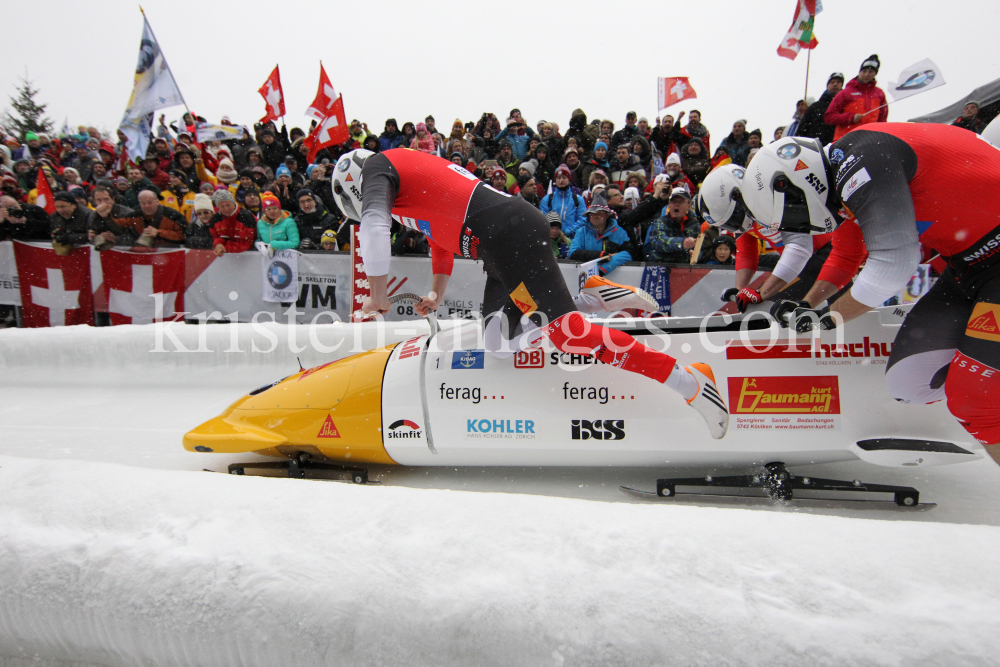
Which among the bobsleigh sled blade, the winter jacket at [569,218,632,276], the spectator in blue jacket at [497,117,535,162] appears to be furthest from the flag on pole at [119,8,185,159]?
the bobsleigh sled blade

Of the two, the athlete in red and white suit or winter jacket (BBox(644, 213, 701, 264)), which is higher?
winter jacket (BBox(644, 213, 701, 264))

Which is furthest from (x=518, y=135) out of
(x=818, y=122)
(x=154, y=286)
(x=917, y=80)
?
(x=154, y=286)

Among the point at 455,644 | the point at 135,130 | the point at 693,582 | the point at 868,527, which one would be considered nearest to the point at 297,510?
the point at 455,644

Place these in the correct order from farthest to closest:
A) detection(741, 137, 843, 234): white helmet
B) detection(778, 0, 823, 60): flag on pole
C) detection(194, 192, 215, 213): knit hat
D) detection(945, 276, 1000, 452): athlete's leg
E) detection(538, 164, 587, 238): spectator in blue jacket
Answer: detection(778, 0, 823, 60): flag on pole, detection(194, 192, 215, 213): knit hat, detection(538, 164, 587, 238): spectator in blue jacket, detection(741, 137, 843, 234): white helmet, detection(945, 276, 1000, 452): athlete's leg

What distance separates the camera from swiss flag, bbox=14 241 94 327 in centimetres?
618

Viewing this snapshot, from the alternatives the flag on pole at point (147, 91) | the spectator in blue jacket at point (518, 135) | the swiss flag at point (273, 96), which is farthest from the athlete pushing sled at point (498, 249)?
the swiss flag at point (273, 96)

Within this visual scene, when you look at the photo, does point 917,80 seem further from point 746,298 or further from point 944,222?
point 944,222

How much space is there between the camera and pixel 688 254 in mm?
5535

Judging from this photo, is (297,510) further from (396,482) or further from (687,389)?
(687,389)

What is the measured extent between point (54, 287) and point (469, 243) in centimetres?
615

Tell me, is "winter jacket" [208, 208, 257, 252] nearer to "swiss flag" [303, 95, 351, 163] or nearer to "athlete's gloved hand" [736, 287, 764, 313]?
"swiss flag" [303, 95, 351, 163]

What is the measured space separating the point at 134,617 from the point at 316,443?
5.00 feet

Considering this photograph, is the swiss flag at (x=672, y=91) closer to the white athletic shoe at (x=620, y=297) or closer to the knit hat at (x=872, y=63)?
the knit hat at (x=872, y=63)

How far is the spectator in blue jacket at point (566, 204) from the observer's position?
604 centimetres
